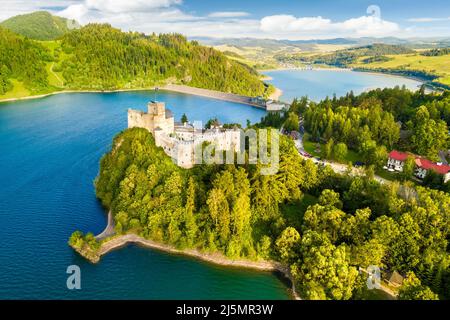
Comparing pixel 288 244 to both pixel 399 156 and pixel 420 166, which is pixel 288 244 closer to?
pixel 420 166

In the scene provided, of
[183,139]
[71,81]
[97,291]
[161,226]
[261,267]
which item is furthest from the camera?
[71,81]

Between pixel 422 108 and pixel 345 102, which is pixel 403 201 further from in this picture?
pixel 345 102

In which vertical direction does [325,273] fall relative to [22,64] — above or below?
below

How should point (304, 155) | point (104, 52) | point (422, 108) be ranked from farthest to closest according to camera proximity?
point (104, 52)
point (422, 108)
point (304, 155)

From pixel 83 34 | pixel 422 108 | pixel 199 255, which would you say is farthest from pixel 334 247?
pixel 83 34

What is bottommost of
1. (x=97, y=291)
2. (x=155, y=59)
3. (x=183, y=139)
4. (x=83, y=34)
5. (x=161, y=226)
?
(x=97, y=291)

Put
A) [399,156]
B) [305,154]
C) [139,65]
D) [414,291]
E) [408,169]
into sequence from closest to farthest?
[414,291]
[408,169]
[399,156]
[305,154]
[139,65]

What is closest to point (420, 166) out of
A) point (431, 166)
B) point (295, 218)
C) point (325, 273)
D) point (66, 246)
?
point (431, 166)
